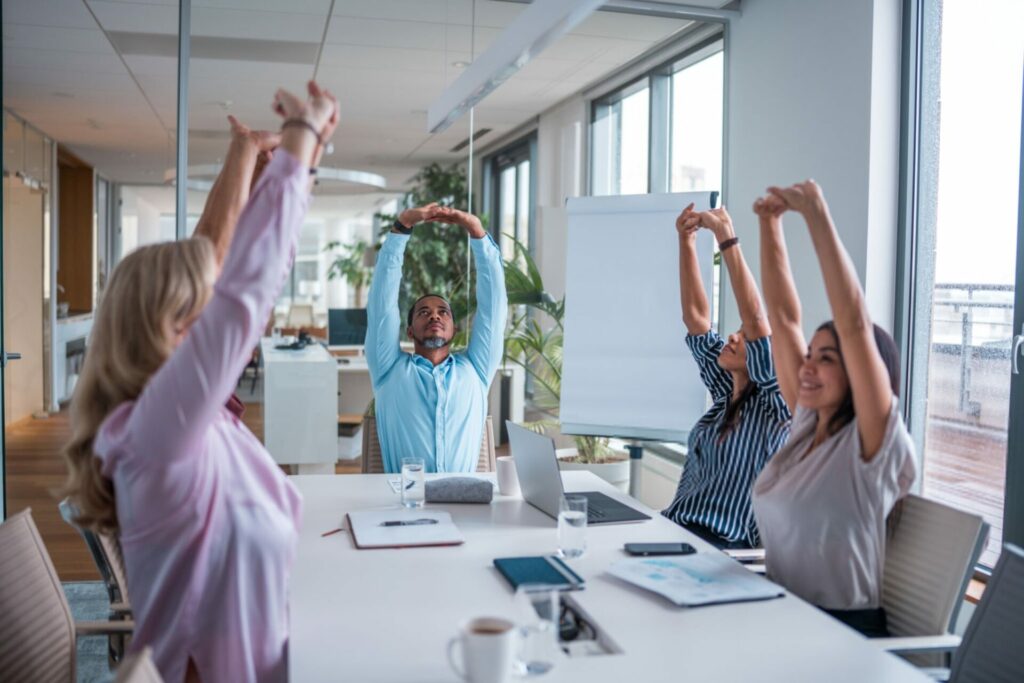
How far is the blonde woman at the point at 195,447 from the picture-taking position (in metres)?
1.35

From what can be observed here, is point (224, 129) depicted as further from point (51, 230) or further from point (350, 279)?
point (350, 279)

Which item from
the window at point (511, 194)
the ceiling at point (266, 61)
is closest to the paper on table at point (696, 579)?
the ceiling at point (266, 61)

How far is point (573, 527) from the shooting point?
6.79ft

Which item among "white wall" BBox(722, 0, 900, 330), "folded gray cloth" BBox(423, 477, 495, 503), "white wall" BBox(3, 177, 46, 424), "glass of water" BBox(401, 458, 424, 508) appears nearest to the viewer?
"glass of water" BBox(401, 458, 424, 508)

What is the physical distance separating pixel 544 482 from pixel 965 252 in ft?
6.46

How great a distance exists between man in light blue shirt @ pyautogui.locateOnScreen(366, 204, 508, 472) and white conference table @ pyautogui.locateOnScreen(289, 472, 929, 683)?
91 centimetres

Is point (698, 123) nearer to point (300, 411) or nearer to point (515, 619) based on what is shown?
point (300, 411)

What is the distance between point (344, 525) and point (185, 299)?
3.55 feet

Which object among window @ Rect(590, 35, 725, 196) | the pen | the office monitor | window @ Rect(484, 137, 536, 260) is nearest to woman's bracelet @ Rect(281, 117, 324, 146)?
the pen

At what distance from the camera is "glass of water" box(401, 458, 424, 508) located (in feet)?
8.28

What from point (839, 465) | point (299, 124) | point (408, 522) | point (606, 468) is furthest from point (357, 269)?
point (299, 124)

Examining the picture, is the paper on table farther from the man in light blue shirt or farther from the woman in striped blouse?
the man in light blue shirt

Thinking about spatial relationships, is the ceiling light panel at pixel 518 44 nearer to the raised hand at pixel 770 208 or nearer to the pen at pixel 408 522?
the raised hand at pixel 770 208

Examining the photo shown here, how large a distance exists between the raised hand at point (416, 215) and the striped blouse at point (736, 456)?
1.23m
